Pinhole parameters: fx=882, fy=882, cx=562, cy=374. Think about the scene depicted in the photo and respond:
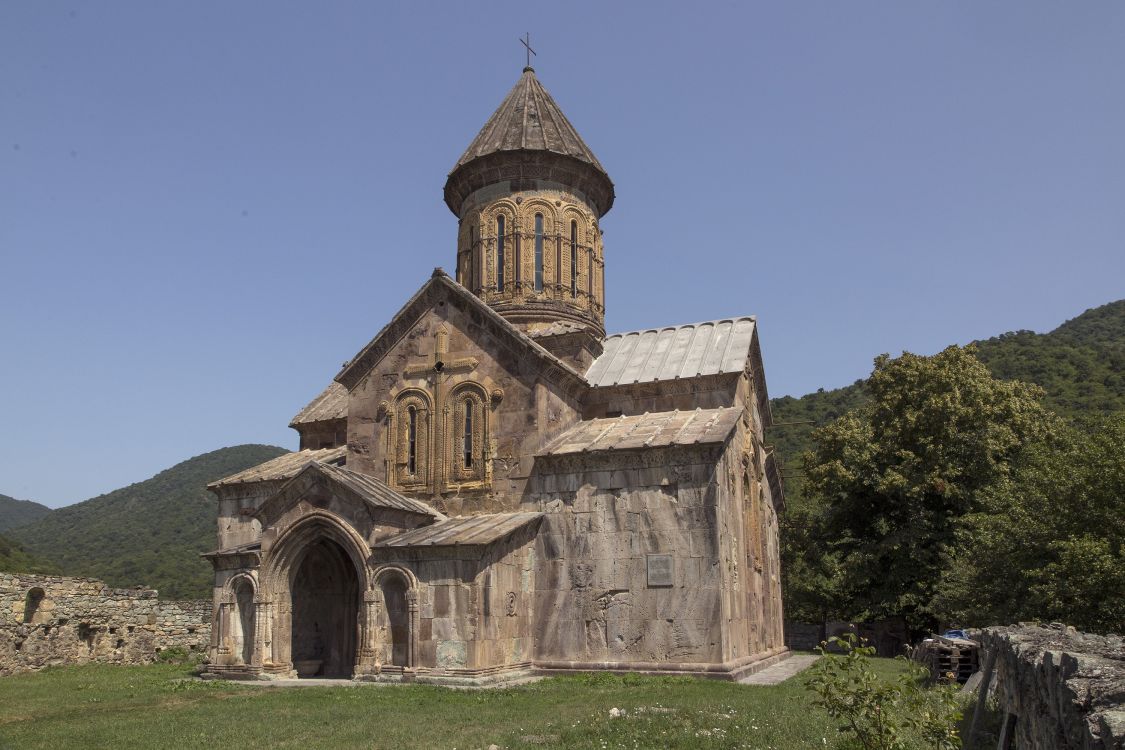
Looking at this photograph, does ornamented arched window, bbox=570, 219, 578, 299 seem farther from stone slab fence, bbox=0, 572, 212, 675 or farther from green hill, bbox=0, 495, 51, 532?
green hill, bbox=0, 495, 51, 532

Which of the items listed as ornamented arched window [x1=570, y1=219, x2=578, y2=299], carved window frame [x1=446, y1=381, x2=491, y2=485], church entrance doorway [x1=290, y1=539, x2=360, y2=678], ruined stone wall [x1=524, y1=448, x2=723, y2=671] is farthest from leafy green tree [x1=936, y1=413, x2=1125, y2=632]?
church entrance doorway [x1=290, y1=539, x2=360, y2=678]

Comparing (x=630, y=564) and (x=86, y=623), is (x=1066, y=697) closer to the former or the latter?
(x=630, y=564)

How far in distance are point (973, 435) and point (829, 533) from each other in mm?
4501

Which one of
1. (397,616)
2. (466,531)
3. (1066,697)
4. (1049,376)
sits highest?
(1049,376)

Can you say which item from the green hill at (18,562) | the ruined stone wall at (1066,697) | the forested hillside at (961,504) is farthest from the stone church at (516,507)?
the green hill at (18,562)

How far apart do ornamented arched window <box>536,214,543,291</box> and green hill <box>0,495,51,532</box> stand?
76.0 meters

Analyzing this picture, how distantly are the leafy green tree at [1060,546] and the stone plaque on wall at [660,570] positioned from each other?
5.17 m

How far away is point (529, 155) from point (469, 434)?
20.2 feet

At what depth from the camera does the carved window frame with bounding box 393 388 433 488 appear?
13852 mm

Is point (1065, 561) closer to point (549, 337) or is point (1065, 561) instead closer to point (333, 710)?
point (549, 337)

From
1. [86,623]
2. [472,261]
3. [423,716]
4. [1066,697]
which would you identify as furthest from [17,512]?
[1066,697]

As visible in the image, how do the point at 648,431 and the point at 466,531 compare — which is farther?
the point at 648,431

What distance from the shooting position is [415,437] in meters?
14.1

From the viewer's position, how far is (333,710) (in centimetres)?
898
